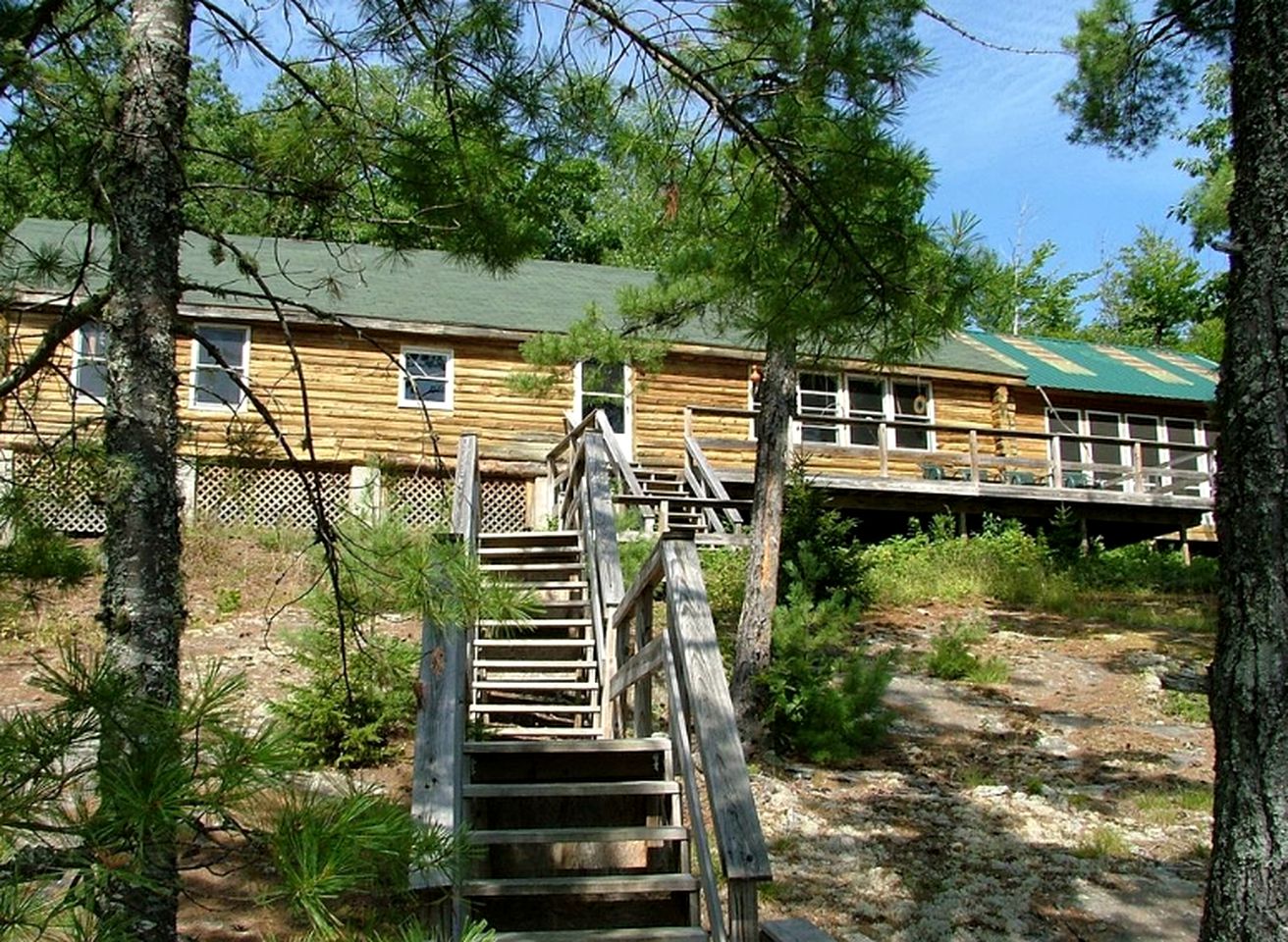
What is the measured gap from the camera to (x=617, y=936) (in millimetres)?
4652

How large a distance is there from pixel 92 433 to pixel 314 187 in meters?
1.17

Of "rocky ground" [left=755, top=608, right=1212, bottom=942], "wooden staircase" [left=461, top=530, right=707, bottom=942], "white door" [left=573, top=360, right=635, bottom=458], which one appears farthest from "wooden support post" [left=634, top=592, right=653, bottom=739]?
"white door" [left=573, top=360, right=635, bottom=458]

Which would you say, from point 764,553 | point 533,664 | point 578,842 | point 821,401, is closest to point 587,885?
point 578,842

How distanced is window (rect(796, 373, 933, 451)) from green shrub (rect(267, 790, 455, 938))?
20.2 m

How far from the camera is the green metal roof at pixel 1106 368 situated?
2523 cm

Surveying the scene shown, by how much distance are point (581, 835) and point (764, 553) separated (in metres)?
4.71

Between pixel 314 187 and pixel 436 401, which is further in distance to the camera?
pixel 436 401

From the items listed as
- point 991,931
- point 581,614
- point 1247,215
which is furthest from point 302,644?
point 1247,215

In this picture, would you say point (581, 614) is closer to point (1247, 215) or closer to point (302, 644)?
point (302, 644)

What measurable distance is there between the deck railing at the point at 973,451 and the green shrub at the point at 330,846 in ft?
50.9

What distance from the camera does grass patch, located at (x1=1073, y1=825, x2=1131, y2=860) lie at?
743 cm

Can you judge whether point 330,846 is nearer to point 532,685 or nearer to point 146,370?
point 146,370

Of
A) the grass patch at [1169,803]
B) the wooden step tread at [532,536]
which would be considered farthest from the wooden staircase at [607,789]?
the grass patch at [1169,803]

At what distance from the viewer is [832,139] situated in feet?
15.6
